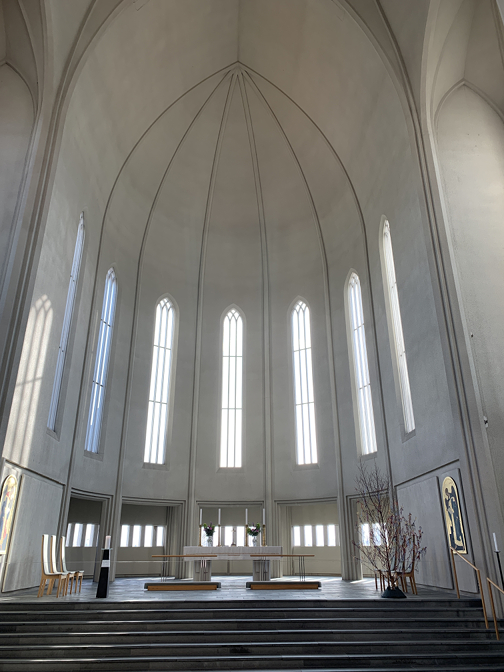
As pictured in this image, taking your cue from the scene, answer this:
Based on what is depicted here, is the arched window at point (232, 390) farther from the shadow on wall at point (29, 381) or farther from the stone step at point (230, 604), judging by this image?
the stone step at point (230, 604)

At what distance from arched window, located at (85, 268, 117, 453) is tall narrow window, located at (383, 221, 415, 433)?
910 cm

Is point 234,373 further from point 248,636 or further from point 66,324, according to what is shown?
point 248,636

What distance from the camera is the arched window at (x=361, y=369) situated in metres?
16.0

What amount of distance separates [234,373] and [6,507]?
9.98 m

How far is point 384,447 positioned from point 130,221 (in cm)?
1154

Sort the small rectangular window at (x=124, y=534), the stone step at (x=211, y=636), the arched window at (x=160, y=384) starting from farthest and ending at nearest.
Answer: the small rectangular window at (x=124, y=534), the arched window at (x=160, y=384), the stone step at (x=211, y=636)

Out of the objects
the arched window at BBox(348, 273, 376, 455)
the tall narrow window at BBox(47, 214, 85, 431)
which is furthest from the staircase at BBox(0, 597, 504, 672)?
the arched window at BBox(348, 273, 376, 455)

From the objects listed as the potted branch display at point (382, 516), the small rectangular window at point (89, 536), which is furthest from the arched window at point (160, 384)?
the potted branch display at point (382, 516)

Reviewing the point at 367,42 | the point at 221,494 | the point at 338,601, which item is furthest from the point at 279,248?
the point at 338,601

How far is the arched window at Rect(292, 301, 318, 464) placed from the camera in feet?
58.0

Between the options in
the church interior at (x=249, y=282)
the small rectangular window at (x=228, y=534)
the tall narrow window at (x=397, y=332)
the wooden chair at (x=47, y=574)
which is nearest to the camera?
the wooden chair at (x=47, y=574)

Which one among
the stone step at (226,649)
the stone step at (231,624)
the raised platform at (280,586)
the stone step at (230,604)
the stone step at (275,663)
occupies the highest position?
the raised platform at (280,586)

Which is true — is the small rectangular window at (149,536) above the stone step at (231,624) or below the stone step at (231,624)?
above

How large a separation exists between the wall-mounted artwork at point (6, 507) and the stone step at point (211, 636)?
3.59m
